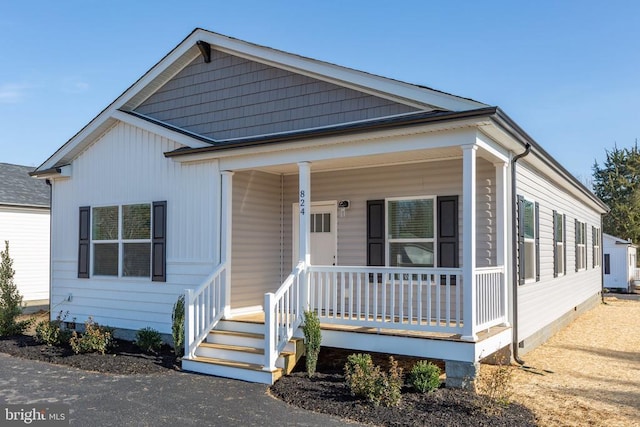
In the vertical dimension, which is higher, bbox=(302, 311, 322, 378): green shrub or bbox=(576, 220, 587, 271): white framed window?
bbox=(576, 220, 587, 271): white framed window

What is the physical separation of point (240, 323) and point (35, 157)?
55.4 metres

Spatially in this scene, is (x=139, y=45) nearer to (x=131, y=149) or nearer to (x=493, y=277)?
(x=131, y=149)

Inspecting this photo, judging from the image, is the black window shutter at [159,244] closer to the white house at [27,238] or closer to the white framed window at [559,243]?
the white framed window at [559,243]

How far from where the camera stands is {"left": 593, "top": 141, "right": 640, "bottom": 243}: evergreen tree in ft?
118

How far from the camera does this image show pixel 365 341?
24.7 feet

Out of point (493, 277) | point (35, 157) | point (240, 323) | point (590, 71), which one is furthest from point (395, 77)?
point (35, 157)

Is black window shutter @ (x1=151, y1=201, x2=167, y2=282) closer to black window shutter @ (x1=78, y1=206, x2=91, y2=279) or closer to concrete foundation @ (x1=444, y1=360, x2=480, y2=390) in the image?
black window shutter @ (x1=78, y1=206, x2=91, y2=279)

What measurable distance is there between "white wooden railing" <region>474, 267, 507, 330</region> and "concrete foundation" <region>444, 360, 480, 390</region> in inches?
19.2

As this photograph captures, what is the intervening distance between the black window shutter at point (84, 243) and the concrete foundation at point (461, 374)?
7.70 meters

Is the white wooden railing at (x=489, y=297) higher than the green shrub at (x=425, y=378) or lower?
higher

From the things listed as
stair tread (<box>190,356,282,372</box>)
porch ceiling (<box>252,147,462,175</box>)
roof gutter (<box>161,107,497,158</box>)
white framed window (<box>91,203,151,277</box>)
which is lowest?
stair tread (<box>190,356,282,372</box>)

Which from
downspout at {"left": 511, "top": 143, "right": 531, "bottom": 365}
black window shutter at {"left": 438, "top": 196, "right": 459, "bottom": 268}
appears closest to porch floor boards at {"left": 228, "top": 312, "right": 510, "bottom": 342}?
downspout at {"left": 511, "top": 143, "right": 531, "bottom": 365}

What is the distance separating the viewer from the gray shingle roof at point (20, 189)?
16984 millimetres

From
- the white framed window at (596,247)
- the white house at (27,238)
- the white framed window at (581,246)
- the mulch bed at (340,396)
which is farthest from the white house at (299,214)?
the white framed window at (596,247)
